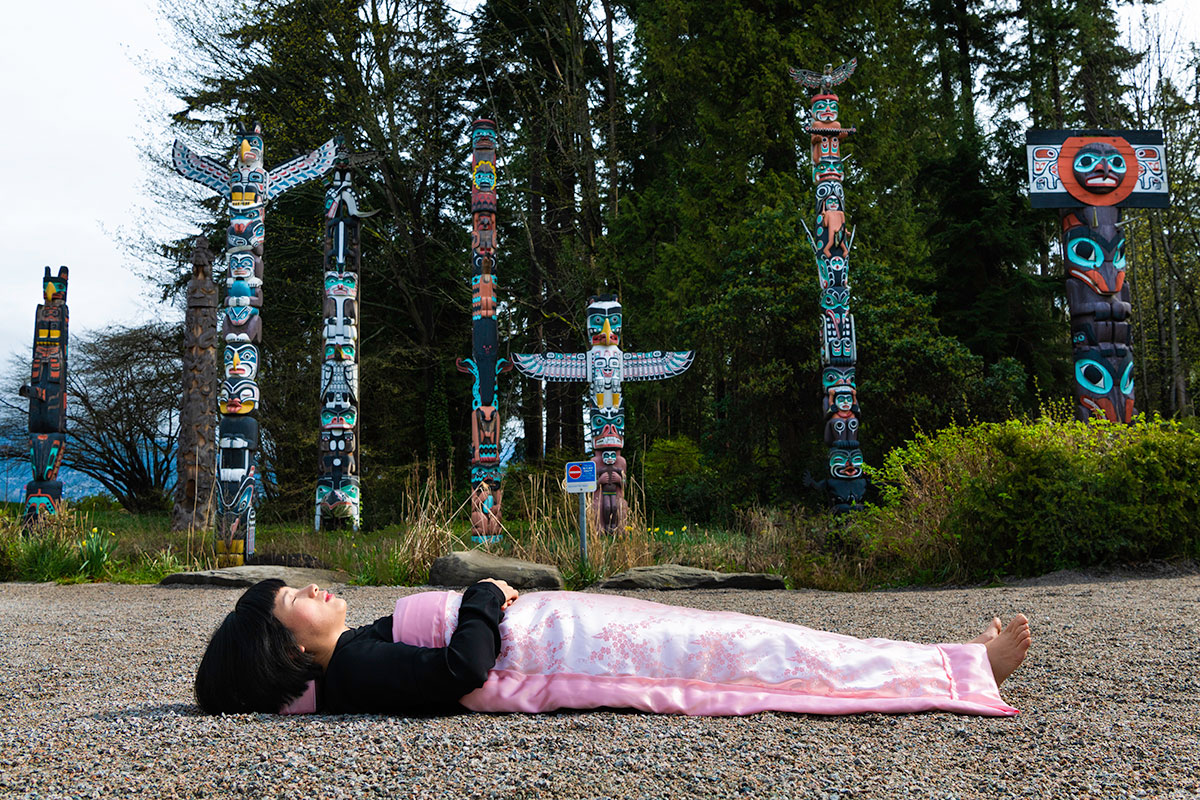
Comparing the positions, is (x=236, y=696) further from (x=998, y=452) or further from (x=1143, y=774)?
(x=998, y=452)

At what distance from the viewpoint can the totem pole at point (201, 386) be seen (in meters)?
11.4

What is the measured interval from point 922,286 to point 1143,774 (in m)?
15.2

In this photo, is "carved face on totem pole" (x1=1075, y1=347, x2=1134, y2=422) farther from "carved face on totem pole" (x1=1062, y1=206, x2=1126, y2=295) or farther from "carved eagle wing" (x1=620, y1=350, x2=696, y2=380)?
"carved eagle wing" (x1=620, y1=350, x2=696, y2=380)

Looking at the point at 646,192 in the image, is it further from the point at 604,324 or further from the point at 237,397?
the point at 237,397

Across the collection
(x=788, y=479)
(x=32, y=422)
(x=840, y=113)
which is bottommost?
(x=788, y=479)

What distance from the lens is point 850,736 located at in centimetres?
252

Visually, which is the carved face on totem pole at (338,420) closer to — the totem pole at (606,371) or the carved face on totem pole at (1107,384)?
the totem pole at (606,371)

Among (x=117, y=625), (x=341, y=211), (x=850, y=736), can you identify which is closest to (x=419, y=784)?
(x=850, y=736)

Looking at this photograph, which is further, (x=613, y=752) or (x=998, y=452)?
(x=998, y=452)

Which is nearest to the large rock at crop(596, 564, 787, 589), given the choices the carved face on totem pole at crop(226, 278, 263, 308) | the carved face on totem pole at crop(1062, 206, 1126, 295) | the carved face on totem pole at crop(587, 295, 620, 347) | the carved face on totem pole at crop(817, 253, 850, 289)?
the carved face on totem pole at crop(587, 295, 620, 347)

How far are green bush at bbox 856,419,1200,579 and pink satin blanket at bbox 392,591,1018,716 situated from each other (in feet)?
16.4

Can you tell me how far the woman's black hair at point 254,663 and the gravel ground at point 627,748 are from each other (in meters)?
0.07

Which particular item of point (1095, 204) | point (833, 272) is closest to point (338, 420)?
point (833, 272)

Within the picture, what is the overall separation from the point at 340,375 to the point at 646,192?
9522mm
